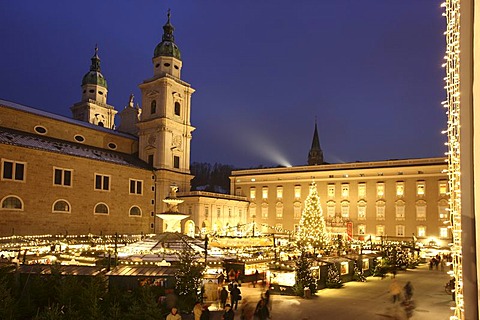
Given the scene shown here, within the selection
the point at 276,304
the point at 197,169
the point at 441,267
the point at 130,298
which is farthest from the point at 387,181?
the point at 197,169

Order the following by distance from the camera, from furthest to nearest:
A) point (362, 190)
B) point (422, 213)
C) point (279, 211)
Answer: point (279, 211)
point (362, 190)
point (422, 213)

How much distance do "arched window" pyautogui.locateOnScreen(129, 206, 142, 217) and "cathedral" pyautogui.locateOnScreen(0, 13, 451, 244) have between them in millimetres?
239

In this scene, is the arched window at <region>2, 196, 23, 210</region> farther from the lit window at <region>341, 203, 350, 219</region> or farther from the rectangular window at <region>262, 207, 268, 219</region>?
the lit window at <region>341, 203, 350, 219</region>

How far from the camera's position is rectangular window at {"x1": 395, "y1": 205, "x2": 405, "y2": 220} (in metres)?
58.1

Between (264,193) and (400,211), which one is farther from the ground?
(264,193)

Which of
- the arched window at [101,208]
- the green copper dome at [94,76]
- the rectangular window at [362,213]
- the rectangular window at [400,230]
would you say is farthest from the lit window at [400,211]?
the green copper dome at [94,76]

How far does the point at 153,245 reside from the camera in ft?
89.2

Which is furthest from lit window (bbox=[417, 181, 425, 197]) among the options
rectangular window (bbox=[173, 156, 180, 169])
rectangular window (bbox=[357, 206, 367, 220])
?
rectangular window (bbox=[173, 156, 180, 169])

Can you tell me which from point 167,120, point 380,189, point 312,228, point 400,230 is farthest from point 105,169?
point 400,230

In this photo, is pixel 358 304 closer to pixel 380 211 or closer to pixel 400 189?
pixel 400 189

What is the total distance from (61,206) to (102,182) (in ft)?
20.2

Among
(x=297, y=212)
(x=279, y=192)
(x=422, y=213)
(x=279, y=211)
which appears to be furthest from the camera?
(x=279, y=192)

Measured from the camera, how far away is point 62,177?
4609 centimetres

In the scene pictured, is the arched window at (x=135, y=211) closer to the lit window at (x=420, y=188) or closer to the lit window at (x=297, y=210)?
the lit window at (x=297, y=210)
